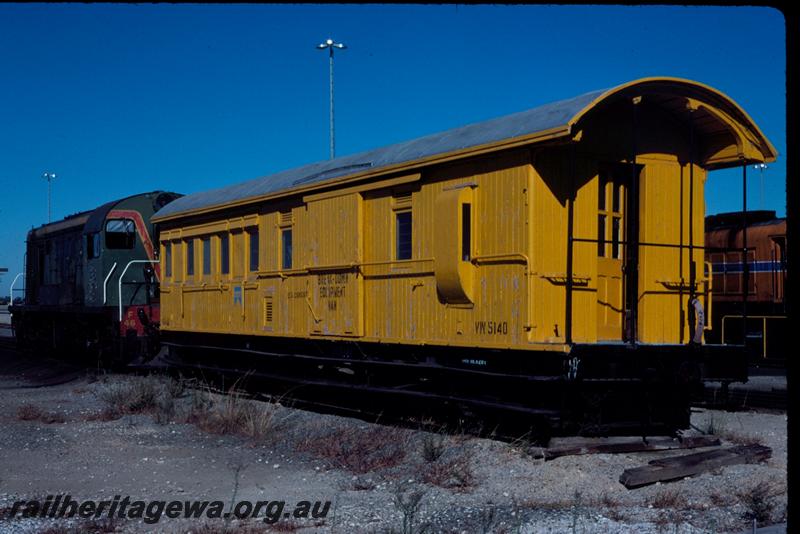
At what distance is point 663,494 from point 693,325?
3.43 m

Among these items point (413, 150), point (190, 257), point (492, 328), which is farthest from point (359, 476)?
point (190, 257)

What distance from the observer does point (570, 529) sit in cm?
596

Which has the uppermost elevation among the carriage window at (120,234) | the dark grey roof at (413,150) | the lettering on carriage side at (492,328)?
the dark grey roof at (413,150)

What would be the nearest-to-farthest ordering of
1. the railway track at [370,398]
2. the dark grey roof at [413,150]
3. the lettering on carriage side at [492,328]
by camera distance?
the dark grey roof at [413,150]
the lettering on carriage side at [492,328]
the railway track at [370,398]

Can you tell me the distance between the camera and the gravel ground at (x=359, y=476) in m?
6.25

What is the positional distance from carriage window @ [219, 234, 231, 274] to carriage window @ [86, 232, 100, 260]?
485cm

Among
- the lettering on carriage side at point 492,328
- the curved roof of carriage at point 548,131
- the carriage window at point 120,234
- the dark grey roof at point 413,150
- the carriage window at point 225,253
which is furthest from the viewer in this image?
the carriage window at point 120,234

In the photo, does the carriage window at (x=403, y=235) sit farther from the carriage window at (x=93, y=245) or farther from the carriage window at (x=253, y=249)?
the carriage window at (x=93, y=245)

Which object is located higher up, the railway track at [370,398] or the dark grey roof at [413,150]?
the dark grey roof at [413,150]

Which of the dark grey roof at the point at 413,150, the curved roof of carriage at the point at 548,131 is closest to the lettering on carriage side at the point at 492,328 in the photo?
the curved roof of carriage at the point at 548,131

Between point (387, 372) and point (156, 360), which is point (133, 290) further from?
point (387, 372)

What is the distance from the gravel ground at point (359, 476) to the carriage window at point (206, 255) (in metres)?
4.93

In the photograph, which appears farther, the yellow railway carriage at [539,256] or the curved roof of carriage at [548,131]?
the yellow railway carriage at [539,256]

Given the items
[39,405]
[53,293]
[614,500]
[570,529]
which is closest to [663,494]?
[614,500]
